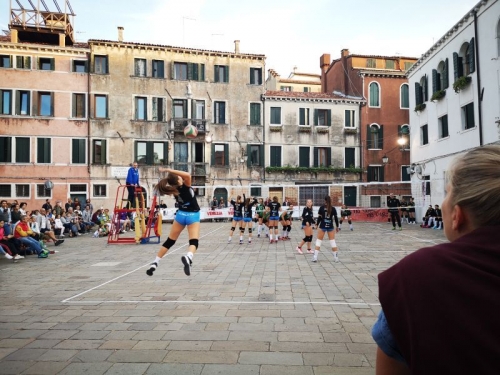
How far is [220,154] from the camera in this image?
37562 millimetres

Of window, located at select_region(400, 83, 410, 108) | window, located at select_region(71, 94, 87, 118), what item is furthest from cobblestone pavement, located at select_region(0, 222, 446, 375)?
window, located at select_region(400, 83, 410, 108)

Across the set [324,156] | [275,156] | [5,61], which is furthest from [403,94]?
[5,61]

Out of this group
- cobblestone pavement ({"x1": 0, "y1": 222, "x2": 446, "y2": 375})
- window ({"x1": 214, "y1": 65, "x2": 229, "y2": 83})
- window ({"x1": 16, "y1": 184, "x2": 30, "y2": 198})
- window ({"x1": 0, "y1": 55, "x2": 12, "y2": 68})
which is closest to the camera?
cobblestone pavement ({"x1": 0, "y1": 222, "x2": 446, "y2": 375})

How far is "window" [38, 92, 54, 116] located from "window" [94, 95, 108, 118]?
3591mm

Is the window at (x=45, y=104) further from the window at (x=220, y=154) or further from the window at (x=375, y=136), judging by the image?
the window at (x=375, y=136)

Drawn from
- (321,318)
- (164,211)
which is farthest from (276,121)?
(321,318)

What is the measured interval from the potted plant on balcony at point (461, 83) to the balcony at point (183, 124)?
21.1m

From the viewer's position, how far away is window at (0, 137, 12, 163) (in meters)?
33.2

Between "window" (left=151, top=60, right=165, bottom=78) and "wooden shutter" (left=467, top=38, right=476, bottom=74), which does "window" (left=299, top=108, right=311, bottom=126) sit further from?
"wooden shutter" (left=467, top=38, right=476, bottom=74)

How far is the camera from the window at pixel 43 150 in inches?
1328

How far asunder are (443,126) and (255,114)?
17.5m

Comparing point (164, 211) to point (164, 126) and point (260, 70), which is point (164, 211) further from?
point (260, 70)

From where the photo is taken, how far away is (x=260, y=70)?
38500 mm

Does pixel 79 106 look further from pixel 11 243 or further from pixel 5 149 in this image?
pixel 11 243
